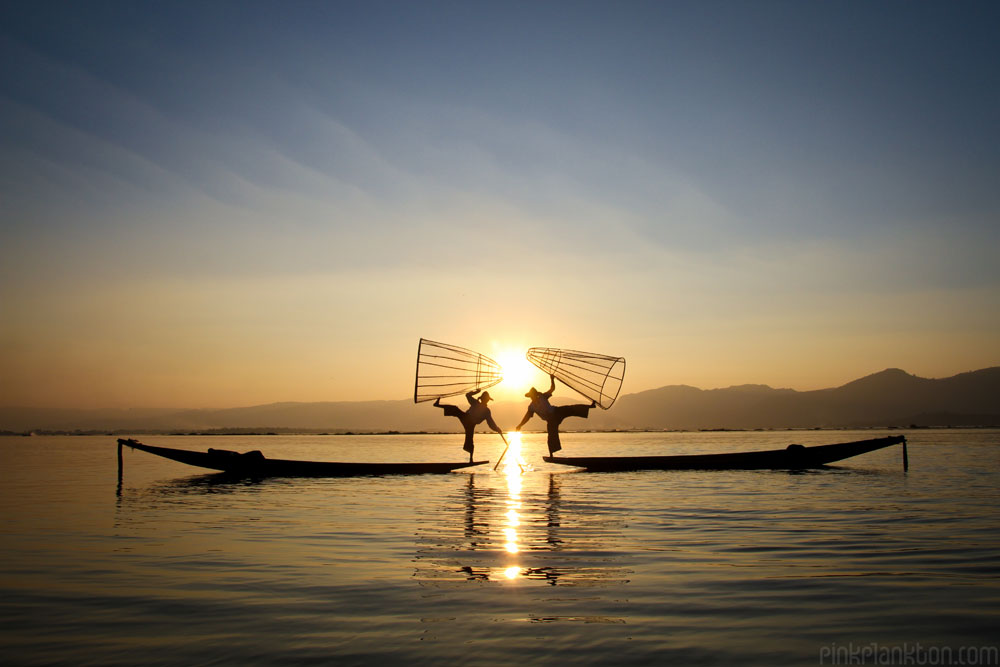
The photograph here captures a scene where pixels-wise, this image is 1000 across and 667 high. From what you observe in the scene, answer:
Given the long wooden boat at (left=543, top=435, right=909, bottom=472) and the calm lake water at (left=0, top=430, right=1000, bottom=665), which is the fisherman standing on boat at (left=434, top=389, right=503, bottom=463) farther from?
the calm lake water at (left=0, top=430, right=1000, bottom=665)

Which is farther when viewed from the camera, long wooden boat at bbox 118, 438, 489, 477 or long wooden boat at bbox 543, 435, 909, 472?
long wooden boat at bbox 543, 435, 909, 472

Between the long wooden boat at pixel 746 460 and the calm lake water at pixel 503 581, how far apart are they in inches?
552

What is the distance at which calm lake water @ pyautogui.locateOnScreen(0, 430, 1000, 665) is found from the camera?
752 centimetres

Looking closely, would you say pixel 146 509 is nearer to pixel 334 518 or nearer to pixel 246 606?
pixel 334 518

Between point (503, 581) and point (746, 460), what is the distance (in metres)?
29.6

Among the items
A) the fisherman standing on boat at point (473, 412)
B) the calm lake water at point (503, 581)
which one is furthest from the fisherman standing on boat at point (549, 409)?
the calm lake water at point (503, 581)

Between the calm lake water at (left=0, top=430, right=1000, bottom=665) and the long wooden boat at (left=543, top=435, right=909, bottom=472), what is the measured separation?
1402 centimetres

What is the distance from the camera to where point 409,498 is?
25.2m

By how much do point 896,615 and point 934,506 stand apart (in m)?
14.0

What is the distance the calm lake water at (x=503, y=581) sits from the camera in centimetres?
752

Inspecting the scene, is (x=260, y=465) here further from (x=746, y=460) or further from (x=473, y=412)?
(x=746, y=460)

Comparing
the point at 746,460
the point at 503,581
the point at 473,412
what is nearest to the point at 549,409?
the point at 473,412

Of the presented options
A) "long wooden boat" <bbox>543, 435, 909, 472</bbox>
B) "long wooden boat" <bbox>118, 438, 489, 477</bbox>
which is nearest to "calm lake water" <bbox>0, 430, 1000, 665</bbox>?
"long wooden boat" <bbox>118, 438, 489, 477</bbox>

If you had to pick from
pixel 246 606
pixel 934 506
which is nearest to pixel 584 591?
pixel 246 606
